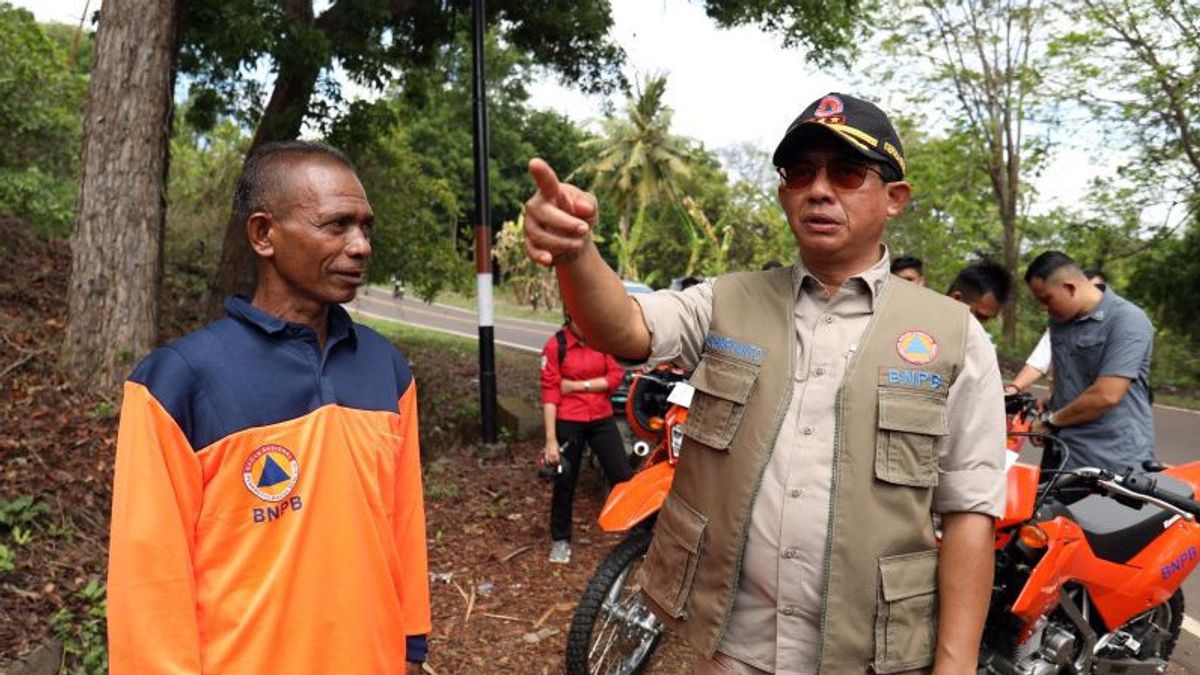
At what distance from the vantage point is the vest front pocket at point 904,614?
1738 millimetres

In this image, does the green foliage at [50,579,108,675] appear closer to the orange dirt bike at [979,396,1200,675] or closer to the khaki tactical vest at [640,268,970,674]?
the khaki tactical vest at [640,268,970,674]

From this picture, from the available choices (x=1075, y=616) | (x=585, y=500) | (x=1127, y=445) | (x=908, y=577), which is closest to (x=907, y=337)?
(x=908, y=577)

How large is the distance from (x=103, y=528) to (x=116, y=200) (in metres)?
2.07

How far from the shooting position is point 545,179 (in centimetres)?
139

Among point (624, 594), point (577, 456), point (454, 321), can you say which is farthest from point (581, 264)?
point (454, 321)

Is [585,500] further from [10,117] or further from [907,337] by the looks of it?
[10,117]

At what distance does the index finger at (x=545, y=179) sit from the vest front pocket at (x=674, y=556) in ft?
2.73

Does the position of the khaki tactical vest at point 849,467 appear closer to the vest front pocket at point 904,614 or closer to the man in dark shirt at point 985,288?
the vest front pocket at point 904,614

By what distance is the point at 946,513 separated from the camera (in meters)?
1.84

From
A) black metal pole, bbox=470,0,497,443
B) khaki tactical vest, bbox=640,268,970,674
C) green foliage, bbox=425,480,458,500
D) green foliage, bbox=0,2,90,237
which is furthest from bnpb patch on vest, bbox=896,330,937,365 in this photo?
green foliage, bbox=0,2,90,237

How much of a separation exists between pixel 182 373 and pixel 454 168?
31912mm

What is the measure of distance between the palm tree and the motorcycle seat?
29383 mm

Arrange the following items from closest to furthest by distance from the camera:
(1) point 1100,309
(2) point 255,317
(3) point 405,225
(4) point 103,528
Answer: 1. (2) point 255,317
2. (4) point 103,528
3. (1) point 1100,309
4. (3) point 405,225

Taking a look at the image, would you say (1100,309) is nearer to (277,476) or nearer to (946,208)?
(277,476)
